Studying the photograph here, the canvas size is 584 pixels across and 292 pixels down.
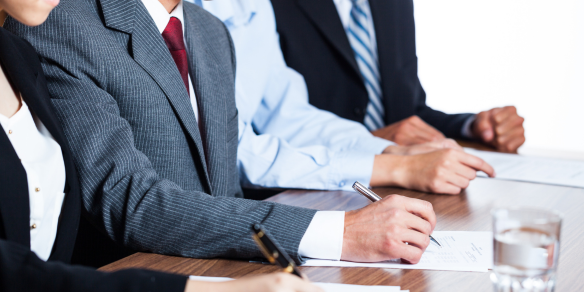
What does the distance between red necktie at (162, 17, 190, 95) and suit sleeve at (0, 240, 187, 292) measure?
0.68 m

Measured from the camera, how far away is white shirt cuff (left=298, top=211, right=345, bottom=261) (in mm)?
878

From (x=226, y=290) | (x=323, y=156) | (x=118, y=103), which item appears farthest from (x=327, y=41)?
(x=226, y=290)

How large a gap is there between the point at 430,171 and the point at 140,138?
2.23ft

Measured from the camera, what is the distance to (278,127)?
1791 mm

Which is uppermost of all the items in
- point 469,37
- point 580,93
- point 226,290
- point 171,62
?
point 171,62

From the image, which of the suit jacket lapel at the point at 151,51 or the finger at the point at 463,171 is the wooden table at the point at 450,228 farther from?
the suit jacket lapel at the point at 151,51

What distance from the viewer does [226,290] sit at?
2.00 feet

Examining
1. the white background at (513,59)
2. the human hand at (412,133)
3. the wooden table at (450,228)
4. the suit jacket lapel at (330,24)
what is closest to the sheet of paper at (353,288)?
the wooden table at (450,228)

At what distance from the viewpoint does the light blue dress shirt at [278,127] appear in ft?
4.61

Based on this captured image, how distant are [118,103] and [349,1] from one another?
4.84 feet

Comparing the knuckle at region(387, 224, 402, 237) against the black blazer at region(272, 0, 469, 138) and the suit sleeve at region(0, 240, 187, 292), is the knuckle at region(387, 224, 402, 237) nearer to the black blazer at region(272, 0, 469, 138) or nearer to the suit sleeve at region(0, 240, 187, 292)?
the suit sleeve at region(0, 240, 187, 292)

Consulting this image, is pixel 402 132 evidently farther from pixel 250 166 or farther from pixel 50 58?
pixel 50 58

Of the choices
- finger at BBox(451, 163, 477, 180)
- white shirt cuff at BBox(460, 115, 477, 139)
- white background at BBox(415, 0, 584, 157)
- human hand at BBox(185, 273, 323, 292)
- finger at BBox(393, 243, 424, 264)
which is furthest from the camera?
white background at BBox(415, 0, 584, 157)

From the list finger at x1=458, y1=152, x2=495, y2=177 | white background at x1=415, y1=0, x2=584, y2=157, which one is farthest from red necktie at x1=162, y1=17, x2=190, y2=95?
white background at x1=415, y1=0, x2=584, y2=157
